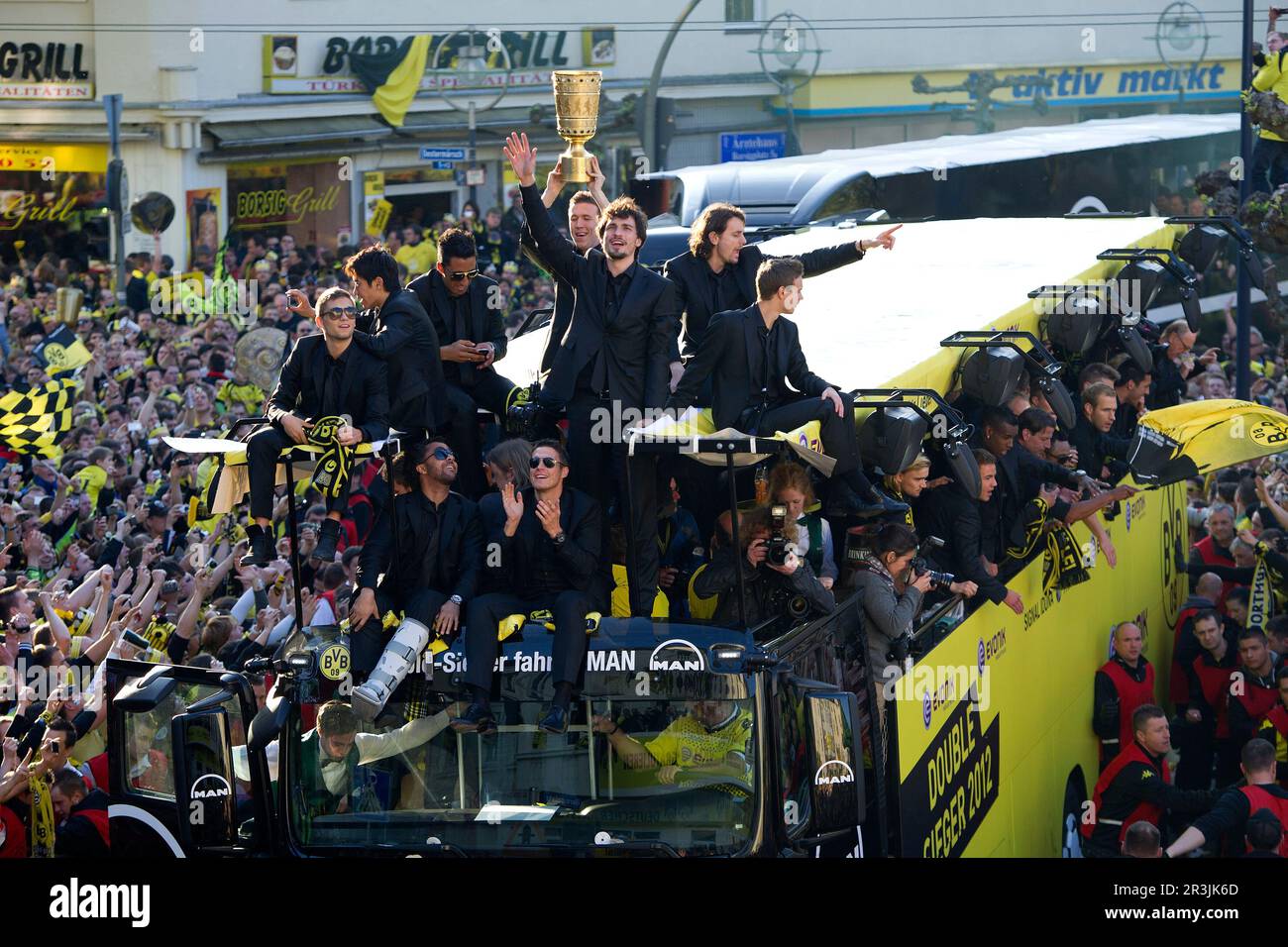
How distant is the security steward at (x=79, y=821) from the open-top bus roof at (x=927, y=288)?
2.87 metres

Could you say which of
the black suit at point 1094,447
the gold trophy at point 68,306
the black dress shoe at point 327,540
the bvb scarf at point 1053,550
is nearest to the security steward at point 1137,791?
the bvb scarf at point 1053,550

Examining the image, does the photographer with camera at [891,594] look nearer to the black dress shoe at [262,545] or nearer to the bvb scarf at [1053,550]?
the bvb scarf at [1053,550]

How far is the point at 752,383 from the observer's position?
28.6ft

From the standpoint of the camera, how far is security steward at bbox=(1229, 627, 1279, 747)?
12.2 metres

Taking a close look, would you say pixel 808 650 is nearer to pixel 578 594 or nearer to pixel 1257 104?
pixel 578 594

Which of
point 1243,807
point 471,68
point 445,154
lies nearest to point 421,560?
point 1243,807

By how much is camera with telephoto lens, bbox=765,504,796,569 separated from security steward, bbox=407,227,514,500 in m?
1.70

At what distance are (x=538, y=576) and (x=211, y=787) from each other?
1.50 meters

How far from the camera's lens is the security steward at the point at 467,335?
9219 millimetres

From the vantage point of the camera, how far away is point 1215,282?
25375 mm

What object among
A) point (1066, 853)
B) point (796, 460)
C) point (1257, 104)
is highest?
point (1257, 104)

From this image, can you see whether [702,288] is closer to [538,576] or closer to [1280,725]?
[538,576]

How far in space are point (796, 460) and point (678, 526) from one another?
64 cm
